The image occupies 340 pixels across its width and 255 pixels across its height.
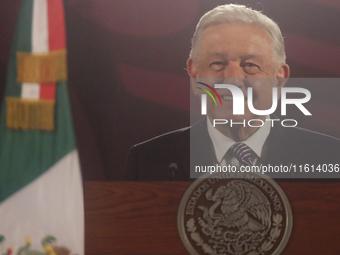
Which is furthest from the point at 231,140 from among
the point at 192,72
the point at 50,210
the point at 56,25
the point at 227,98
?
the point at 56,25

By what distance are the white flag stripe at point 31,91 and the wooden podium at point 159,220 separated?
1.42m

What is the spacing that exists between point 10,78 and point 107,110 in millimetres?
830

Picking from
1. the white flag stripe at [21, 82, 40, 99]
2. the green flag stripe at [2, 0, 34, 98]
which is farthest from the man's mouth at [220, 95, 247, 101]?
the green flag stripe at [2, 0, 34, 98]

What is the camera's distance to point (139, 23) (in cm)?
299

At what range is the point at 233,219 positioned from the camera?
1.73 meters

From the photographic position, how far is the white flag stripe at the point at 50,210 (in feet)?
9.02

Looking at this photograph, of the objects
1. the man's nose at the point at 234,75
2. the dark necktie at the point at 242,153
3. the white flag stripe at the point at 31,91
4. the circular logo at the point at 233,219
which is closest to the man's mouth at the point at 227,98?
the man's nose at the point at 234,75

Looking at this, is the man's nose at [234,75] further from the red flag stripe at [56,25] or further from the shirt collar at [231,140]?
the red flag stripe at [56,25]

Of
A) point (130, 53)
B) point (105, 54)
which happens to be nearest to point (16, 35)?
point (105, 54)

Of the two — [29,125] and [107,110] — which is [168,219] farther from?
[29,125]

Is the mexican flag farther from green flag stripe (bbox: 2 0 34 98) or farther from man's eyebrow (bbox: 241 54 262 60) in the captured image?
man's eyebrow (bbox: 241 54 262 60)

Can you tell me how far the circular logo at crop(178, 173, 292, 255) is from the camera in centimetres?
173

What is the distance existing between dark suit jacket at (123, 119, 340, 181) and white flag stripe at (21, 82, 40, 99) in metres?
0.97

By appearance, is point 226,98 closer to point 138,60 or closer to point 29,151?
point 138,60
